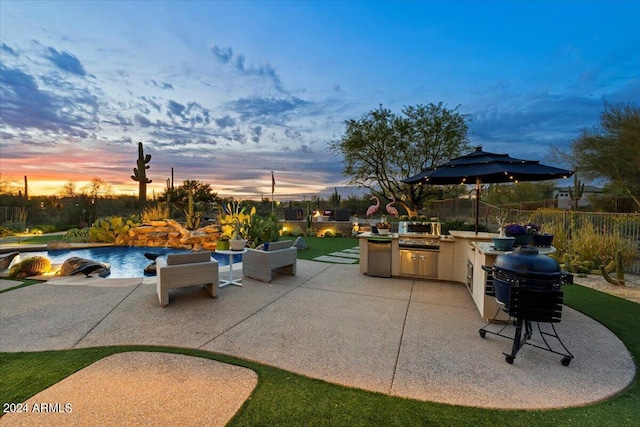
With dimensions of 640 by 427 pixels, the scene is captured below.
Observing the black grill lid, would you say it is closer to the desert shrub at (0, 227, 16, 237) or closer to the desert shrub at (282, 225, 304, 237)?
the desert shrub at (282, 225, 304, 237)

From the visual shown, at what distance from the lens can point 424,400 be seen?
207 cm

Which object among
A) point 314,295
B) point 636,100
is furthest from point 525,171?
point 636,100

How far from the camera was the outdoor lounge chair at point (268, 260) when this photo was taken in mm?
5316

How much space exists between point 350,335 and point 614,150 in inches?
648

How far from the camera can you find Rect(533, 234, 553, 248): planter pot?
381 centimetres

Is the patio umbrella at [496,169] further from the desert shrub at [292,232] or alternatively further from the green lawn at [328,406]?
the desert shrub at [292,232]

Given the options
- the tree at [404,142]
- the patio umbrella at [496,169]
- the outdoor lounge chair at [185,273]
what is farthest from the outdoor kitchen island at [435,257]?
the tree at [404,142]

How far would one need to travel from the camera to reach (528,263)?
2.43 m

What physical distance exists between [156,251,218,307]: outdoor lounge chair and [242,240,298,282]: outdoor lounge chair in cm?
102

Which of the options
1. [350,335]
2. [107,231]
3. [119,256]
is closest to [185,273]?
[350,335]

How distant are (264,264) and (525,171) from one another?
14.5 feet

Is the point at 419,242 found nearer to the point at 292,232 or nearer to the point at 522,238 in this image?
the point at 522,238

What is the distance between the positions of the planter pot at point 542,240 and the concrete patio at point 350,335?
37.9 inches

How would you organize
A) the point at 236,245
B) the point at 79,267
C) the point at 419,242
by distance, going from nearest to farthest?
the point at 236,245 < the point at 419,242 < the point at 79,267
